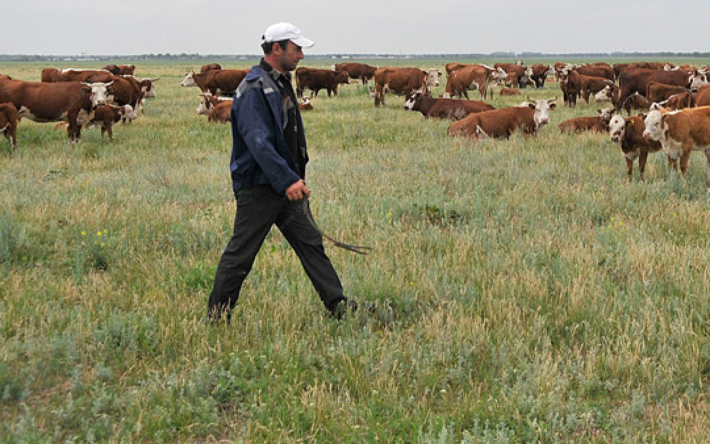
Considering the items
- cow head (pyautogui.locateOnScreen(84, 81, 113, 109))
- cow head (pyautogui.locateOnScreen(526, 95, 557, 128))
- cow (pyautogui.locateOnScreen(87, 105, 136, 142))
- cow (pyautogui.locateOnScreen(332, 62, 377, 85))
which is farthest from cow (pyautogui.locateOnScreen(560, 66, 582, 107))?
cow (pyautogui.locateOnScreen(332, 62, 377, 85))

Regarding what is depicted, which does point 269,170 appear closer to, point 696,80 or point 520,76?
point 696,80

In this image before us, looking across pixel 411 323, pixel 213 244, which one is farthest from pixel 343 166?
pixel 411 323

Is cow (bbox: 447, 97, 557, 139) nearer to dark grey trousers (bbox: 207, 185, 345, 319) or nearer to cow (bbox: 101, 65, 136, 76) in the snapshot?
dark grey trousers (bbox: 207, 185, 345, 319)

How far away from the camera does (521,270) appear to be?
18.2 feet

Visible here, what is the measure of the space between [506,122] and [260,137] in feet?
36.2

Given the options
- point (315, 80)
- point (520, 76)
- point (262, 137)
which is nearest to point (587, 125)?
point (262, 137)

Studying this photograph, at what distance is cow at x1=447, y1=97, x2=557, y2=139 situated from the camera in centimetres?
1405

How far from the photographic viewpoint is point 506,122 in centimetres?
1413

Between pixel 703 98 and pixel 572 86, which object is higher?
pixel 572 86

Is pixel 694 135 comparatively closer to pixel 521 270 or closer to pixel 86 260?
pixel 521 270

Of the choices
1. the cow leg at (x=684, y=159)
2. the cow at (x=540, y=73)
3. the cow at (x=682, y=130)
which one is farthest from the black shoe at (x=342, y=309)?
the cow at (x=540, y=73)

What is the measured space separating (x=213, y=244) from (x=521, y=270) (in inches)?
127

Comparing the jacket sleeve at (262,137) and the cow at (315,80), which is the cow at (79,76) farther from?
the jacket sleeve at (262,137)

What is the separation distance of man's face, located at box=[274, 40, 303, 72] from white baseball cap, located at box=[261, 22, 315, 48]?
0.14 ft
